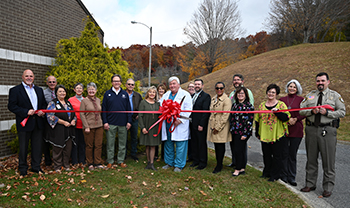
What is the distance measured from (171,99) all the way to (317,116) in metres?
3.17

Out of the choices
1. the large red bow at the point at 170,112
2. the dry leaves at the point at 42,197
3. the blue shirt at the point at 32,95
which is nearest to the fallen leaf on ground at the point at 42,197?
the dry leaves at the point at 42,197

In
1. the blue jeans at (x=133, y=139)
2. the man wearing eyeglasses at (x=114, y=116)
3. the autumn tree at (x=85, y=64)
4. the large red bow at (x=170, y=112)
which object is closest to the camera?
the large red bow at (x=170, y=112)

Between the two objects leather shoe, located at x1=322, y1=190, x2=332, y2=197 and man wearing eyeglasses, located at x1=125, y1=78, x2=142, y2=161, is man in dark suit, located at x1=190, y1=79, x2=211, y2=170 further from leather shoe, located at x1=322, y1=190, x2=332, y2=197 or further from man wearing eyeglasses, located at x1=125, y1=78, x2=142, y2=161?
leather shoe, located at x1=322, y1=190, x2=332, y2=197

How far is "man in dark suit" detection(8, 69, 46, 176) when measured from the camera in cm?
461

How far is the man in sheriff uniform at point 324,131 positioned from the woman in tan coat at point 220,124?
156 cm

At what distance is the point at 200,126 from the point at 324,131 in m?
2.57

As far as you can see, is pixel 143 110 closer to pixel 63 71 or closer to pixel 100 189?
pixel 100 189

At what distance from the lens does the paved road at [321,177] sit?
3851 mm

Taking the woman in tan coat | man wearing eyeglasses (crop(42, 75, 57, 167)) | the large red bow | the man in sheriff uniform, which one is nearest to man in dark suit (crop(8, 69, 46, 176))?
man wearing eyeglasses (crop(42, 75, 57, 167))

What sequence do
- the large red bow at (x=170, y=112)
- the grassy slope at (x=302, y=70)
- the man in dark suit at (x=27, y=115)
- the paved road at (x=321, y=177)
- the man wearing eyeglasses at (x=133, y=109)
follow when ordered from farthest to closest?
the grassy slope at (x=302, y=70)
the man wearing eyeglasses at (x=133, y=109)
the large red bow at (x=170, y=112)
the man in dark suit at (x=27, y=115)
the paved road at (x=321, y=177)

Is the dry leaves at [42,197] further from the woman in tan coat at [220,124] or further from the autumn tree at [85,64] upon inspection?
the autumn tree at [85,64]

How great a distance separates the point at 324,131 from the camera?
13.2 feet

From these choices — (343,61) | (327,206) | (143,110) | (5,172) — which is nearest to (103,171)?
(143,110)

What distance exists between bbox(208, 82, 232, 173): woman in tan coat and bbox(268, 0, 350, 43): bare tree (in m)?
35.8
